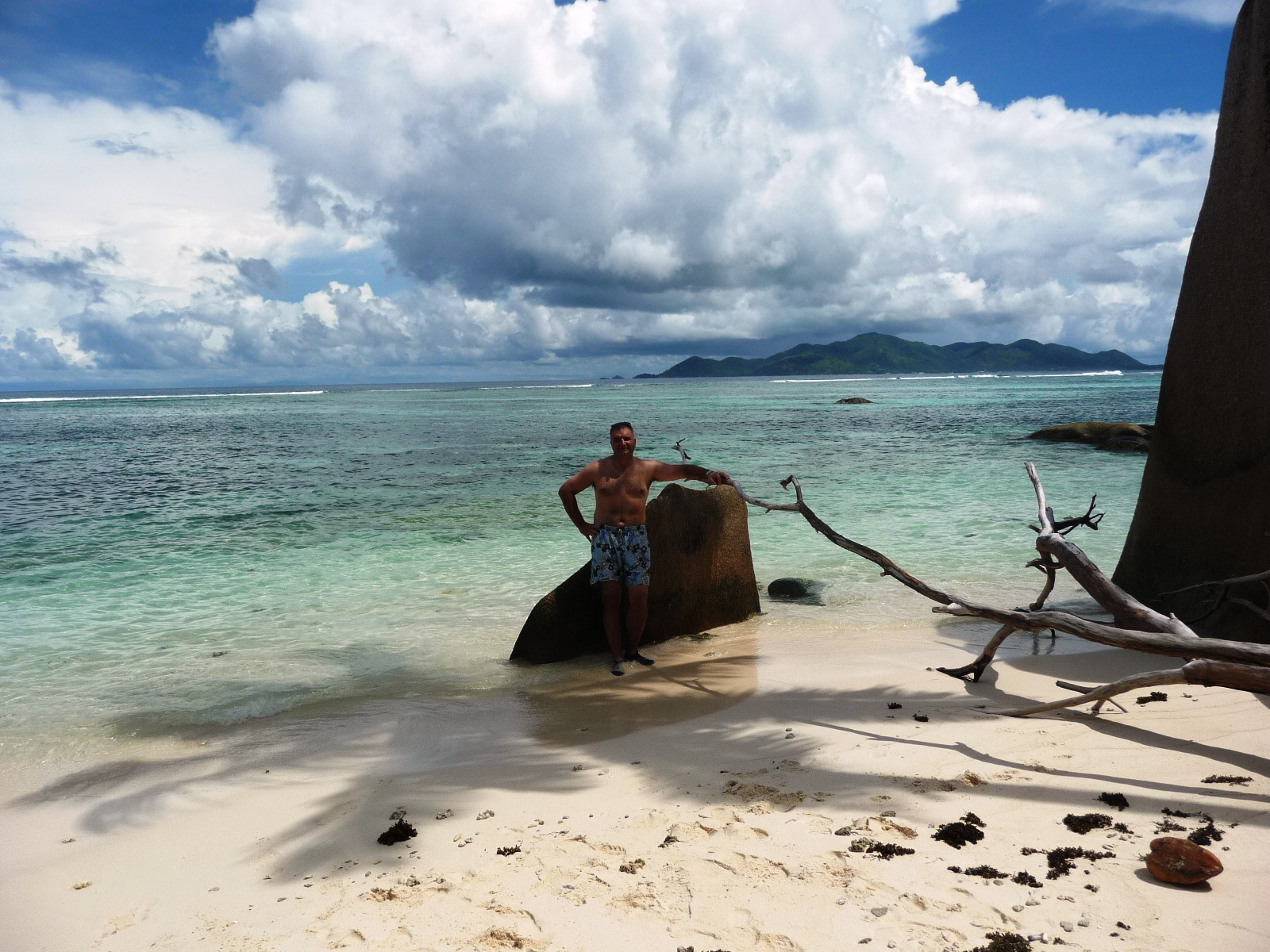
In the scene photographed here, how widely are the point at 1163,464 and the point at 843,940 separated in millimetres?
6007

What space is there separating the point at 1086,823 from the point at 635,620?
3.82m

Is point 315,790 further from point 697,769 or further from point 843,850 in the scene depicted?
point 843,850

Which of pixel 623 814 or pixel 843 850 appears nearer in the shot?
pixel 843 850

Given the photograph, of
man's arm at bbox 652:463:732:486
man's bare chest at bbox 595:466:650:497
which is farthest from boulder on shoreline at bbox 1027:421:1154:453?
man's bare chest at bbox 595:466:650:497

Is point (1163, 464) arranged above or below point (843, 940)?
above

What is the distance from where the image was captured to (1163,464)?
6.98 m

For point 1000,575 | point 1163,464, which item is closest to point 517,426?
point 1000,575

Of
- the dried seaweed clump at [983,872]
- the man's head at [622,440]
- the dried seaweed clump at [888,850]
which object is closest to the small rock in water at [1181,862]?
the dried seaweed clump at [983,872]

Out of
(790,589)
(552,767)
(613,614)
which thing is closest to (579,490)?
(613,614)

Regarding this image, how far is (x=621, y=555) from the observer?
254 inches

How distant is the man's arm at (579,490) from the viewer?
21.0 feet

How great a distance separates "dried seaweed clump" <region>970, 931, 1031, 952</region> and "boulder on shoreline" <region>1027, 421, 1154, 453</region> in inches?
970

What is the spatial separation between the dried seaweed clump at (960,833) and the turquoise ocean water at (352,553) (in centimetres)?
367

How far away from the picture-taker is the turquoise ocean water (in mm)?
6680
